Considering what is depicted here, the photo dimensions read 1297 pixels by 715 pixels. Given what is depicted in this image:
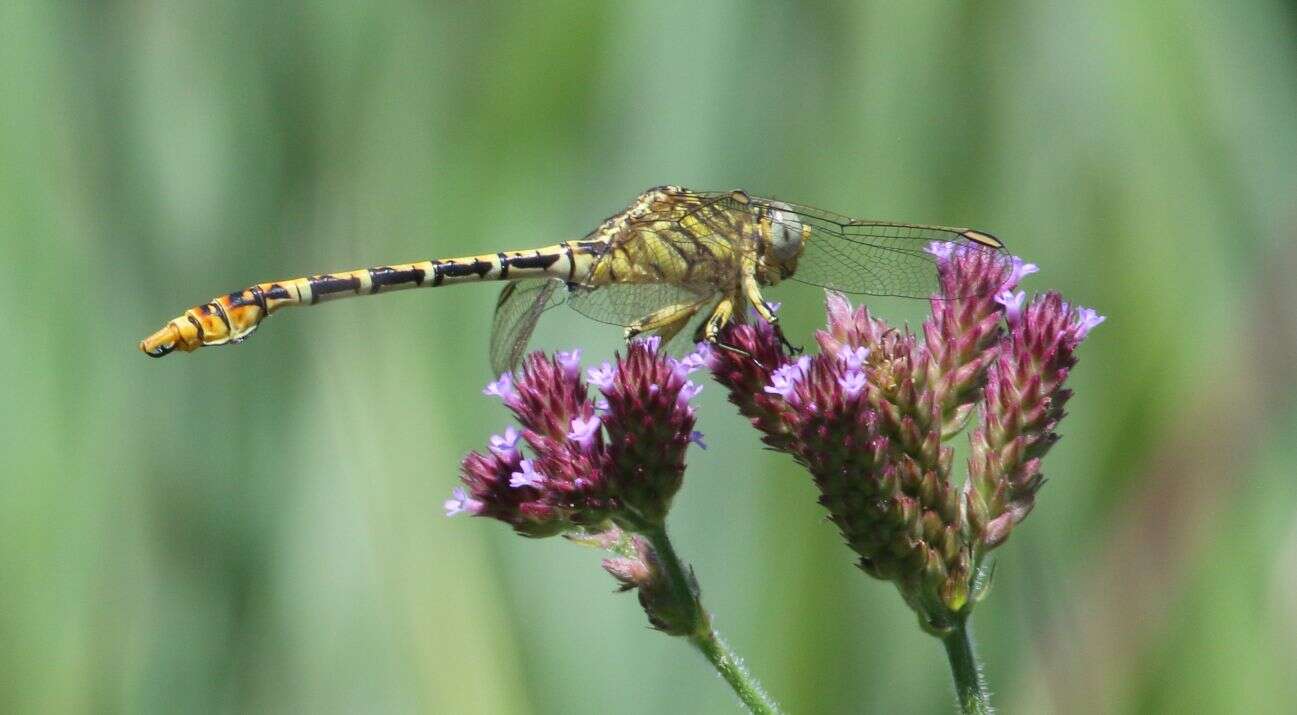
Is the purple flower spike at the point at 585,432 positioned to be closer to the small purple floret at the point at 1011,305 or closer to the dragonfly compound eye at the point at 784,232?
the dragonfly compound eye at the point at 784,232

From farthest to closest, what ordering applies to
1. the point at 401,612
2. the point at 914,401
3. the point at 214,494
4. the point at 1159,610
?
1. the point at 214,494
2. the point at 401,612
3. the point at 1159,610
4. the point at 914,401

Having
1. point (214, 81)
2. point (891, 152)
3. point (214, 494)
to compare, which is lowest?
point (214, 494)

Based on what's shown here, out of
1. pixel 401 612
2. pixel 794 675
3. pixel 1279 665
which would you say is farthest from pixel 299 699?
pixel 1279 665

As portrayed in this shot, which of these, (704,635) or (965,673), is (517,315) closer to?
(704,635)

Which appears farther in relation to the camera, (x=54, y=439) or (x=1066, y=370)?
(x=54, y=439)

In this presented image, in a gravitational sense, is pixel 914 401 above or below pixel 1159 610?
above

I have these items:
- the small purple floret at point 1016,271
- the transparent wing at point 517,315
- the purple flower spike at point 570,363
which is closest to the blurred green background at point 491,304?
the transparent wing at point 517,315

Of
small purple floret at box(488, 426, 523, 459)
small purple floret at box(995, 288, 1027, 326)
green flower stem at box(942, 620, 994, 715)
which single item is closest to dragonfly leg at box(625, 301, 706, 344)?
small purple floret at box(488, 426, 523, 459)

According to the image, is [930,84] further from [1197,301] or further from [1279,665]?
[1279,665]

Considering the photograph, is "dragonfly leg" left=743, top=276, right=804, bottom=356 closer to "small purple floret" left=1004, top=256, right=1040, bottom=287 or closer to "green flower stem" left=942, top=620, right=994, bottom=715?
"small purple floret" left=1004, top=256, right=1040, bottom=287
